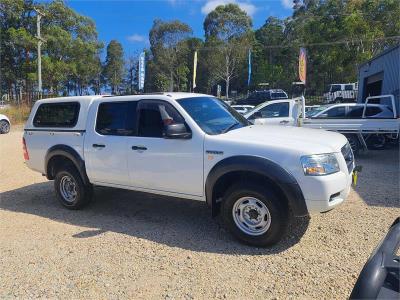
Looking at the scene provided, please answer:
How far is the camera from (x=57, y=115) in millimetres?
6164

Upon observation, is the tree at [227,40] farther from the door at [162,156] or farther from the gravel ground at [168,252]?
the door at [162,156]

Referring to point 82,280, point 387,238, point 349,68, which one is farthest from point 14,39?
point 387,238

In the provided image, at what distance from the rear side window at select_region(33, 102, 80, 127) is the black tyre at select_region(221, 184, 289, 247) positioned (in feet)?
9.88

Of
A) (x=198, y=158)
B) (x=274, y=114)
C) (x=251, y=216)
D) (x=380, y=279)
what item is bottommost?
(x=251, y=216)

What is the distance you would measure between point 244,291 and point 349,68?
1463 inches

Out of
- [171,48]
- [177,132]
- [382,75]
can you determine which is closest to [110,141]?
[177,132]

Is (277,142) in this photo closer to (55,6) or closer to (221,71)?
(55,6)

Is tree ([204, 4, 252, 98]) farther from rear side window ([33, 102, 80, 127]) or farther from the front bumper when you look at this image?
the front bumper

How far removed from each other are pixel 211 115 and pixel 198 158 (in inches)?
31.5

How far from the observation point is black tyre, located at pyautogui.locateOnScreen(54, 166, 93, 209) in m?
5.86

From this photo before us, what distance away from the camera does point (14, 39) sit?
117 feet

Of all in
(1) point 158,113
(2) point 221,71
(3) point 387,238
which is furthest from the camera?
(2) point 221,71

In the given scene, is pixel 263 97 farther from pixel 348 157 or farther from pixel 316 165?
pixel 316 165

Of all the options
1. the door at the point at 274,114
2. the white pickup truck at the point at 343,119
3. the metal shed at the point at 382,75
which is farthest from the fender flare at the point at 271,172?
the metal shed at the point at 382,75
